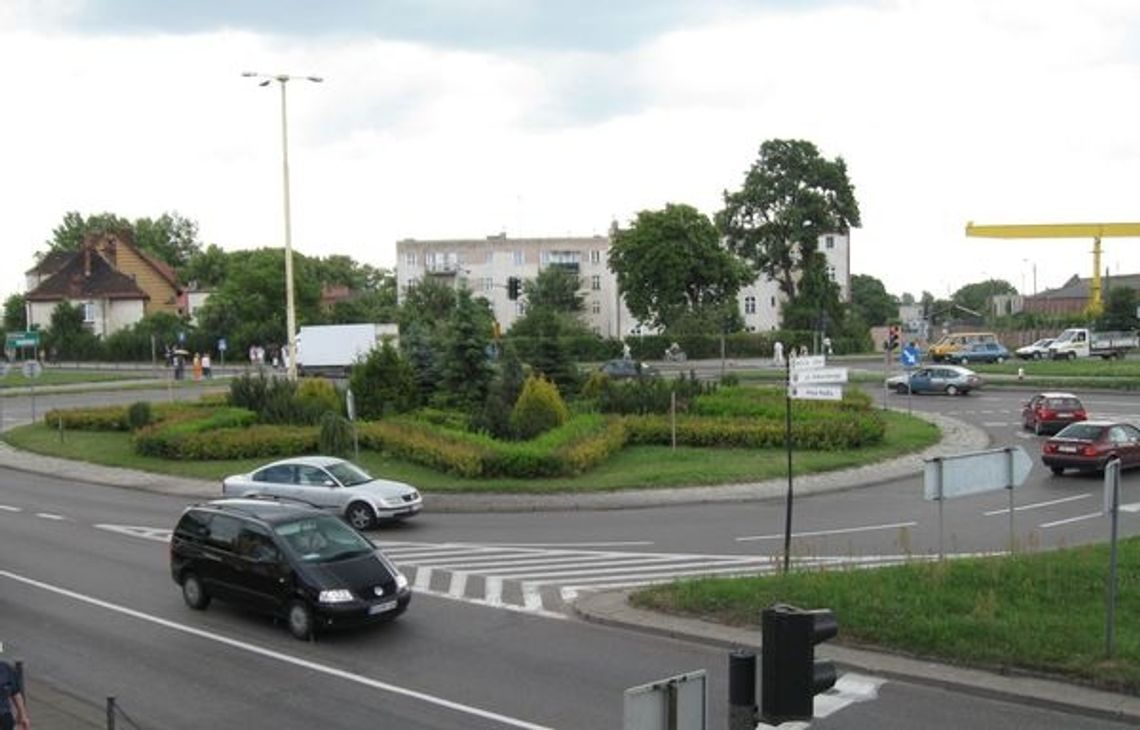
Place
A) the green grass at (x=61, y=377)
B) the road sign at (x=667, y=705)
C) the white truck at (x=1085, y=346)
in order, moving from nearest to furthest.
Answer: the road sign at (x=667, y=705), the green grass at (x=61, y=377), the white truck at (x=1085, y=346)

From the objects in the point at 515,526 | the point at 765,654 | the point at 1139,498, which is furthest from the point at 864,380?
the point at 765,654

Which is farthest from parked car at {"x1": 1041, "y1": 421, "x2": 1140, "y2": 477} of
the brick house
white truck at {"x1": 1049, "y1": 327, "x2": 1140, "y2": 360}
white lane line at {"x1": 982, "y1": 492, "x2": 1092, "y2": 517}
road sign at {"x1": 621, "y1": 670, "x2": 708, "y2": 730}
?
the brick house

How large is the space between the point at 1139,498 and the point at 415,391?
23805 mm

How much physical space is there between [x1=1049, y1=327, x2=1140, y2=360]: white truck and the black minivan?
70037mm

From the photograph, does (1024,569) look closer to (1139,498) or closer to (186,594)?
(186,594)

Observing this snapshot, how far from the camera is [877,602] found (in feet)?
46.2

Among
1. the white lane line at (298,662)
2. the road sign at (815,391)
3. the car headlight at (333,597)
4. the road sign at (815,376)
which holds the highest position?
the road sign at (815,376)

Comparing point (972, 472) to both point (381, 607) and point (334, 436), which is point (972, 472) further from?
point (334, 436)

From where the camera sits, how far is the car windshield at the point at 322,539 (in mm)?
15484

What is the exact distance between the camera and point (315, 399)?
1575 inches

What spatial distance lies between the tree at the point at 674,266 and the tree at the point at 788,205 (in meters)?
2.41

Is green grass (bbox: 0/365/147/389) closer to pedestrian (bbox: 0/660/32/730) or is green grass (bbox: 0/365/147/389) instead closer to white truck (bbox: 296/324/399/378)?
white truck (bbox: 296/324/399/378)

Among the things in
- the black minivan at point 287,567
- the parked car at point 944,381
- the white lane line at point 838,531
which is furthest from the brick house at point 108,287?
the black minivan at point 287,567

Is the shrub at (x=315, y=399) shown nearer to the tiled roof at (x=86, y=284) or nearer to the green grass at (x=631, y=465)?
the green grass at (x=631, y=465)
